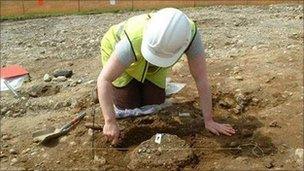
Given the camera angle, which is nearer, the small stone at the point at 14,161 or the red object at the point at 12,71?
the small stone at the point at 14,161

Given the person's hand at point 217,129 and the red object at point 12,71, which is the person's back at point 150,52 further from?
the red object at point 12,71

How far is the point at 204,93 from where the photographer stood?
3635mm

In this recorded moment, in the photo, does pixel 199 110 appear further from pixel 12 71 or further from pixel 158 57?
pixel 12 71

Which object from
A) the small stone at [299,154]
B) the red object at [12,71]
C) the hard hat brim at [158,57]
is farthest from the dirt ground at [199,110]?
the hard hat brim at [158,57]

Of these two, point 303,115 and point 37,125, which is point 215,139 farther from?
point 37,125

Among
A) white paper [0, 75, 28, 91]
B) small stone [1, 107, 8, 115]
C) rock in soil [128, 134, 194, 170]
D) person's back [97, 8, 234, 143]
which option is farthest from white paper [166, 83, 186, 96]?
white paper [0, 75, 28, 91]

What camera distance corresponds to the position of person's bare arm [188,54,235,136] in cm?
351

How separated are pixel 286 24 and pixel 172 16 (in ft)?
15.6

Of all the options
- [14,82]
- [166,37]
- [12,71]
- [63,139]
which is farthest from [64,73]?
[166,37]

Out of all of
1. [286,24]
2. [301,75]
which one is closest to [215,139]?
[301,75]

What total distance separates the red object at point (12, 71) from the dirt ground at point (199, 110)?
14 cm

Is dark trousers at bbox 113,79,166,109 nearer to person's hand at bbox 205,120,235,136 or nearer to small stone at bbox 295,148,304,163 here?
person's hand at bbox 205,120,235,136

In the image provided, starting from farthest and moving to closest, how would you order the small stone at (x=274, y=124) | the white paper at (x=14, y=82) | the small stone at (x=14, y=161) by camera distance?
the white paper at (x=14, y=82)
the small stone at (x=274, y=124)
the small stone at (x=14, y=161)

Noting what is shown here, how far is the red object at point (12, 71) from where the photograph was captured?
223 inches
